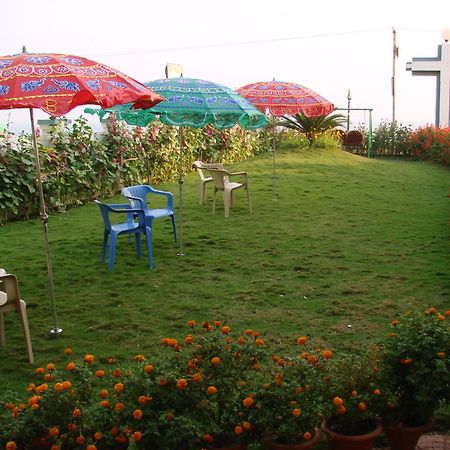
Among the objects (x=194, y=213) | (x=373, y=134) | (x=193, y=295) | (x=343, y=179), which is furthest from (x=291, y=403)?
→ (x=373, y=134)

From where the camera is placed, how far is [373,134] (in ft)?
70.6

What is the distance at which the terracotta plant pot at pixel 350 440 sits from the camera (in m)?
2.54

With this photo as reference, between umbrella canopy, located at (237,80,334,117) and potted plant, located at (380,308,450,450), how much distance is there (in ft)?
23.1

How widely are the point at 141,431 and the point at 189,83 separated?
4.62 meters

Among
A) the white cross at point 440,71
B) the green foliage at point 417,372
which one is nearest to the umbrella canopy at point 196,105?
the green foliage at point 417,372

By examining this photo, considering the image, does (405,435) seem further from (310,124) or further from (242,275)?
(310,124)

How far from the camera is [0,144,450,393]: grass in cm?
454

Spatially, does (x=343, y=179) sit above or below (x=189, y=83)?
below

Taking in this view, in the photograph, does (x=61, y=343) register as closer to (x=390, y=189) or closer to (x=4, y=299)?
(x=4, y=299)

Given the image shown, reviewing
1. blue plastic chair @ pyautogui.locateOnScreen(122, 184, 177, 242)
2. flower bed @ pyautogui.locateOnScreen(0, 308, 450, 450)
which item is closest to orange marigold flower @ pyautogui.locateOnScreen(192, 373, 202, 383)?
flower bed @ pyautogui.locateOnScreen(0, 308, 450, 450)

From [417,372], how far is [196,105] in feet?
13.3

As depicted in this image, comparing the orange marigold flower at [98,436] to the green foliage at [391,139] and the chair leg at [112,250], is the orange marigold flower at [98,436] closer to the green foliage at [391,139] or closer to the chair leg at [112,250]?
the chair leg at [112,250]

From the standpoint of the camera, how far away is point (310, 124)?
1922cm

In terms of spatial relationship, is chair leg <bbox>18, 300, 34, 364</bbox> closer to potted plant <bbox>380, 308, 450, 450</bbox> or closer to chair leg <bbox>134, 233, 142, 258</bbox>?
potted plant <bbox>380, 308, 450, 450</bbox>
